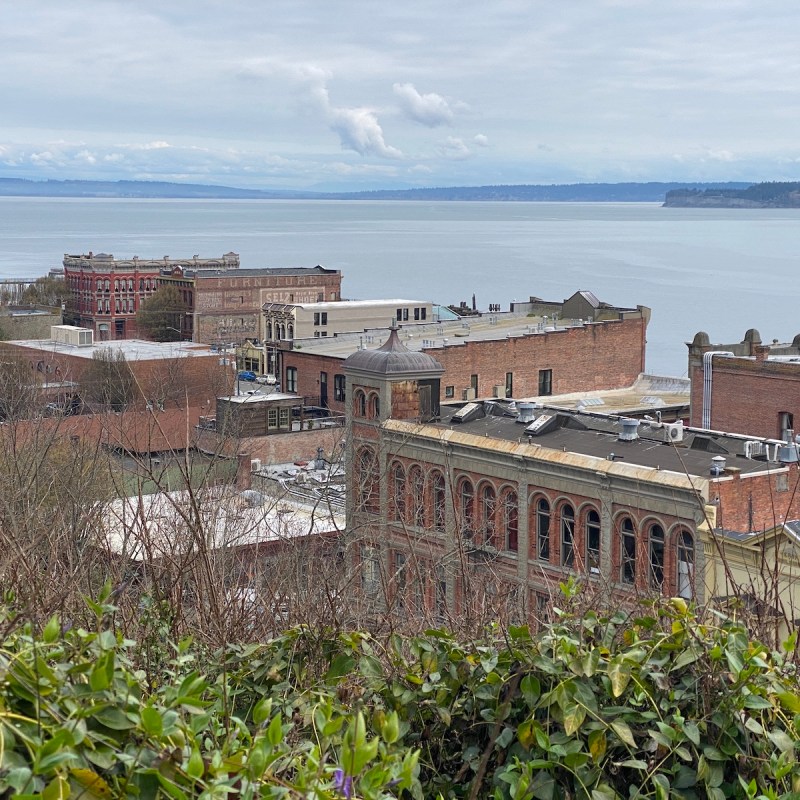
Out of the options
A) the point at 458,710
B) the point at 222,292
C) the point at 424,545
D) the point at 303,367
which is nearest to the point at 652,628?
the point at 458,710

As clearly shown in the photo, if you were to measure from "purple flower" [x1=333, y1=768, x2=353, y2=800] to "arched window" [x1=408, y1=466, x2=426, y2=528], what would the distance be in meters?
30.3

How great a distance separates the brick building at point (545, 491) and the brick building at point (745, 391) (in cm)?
931

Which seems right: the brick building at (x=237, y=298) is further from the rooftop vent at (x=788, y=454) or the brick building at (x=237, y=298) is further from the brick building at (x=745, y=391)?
the rooftop vent at (x=788, y=454)

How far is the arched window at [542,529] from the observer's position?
3353 cm

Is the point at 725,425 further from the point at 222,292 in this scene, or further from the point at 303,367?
the point at 222,292

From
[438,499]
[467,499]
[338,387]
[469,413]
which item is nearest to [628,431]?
[467,499]

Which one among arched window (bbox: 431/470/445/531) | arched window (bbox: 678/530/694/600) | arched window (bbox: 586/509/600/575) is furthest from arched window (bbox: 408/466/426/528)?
arched window (bbox: 678/530/694/600)

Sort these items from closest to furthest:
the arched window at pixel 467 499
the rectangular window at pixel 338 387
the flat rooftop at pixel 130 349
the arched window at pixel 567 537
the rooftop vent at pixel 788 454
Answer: the rooftop vent at pixel 788 454, the arched window at pixel 567 537, the arched window at pixel 467 499, the rectangular window at pixel 338 387, the flat rooftop at pixel 130 349

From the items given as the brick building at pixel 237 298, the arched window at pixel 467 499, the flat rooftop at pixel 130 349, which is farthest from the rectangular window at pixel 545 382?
the brick building at pixel 237 298

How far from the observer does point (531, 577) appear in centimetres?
3334

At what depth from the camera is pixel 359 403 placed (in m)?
40.2

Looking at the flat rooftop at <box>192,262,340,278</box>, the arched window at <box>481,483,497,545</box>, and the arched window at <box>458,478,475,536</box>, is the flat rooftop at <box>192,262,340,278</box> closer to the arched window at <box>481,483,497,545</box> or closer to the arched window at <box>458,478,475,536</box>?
the arched window at <box>458,478,475,536</box>

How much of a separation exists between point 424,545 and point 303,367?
119 ft

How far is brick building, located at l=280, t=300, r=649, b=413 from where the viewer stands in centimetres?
6544
